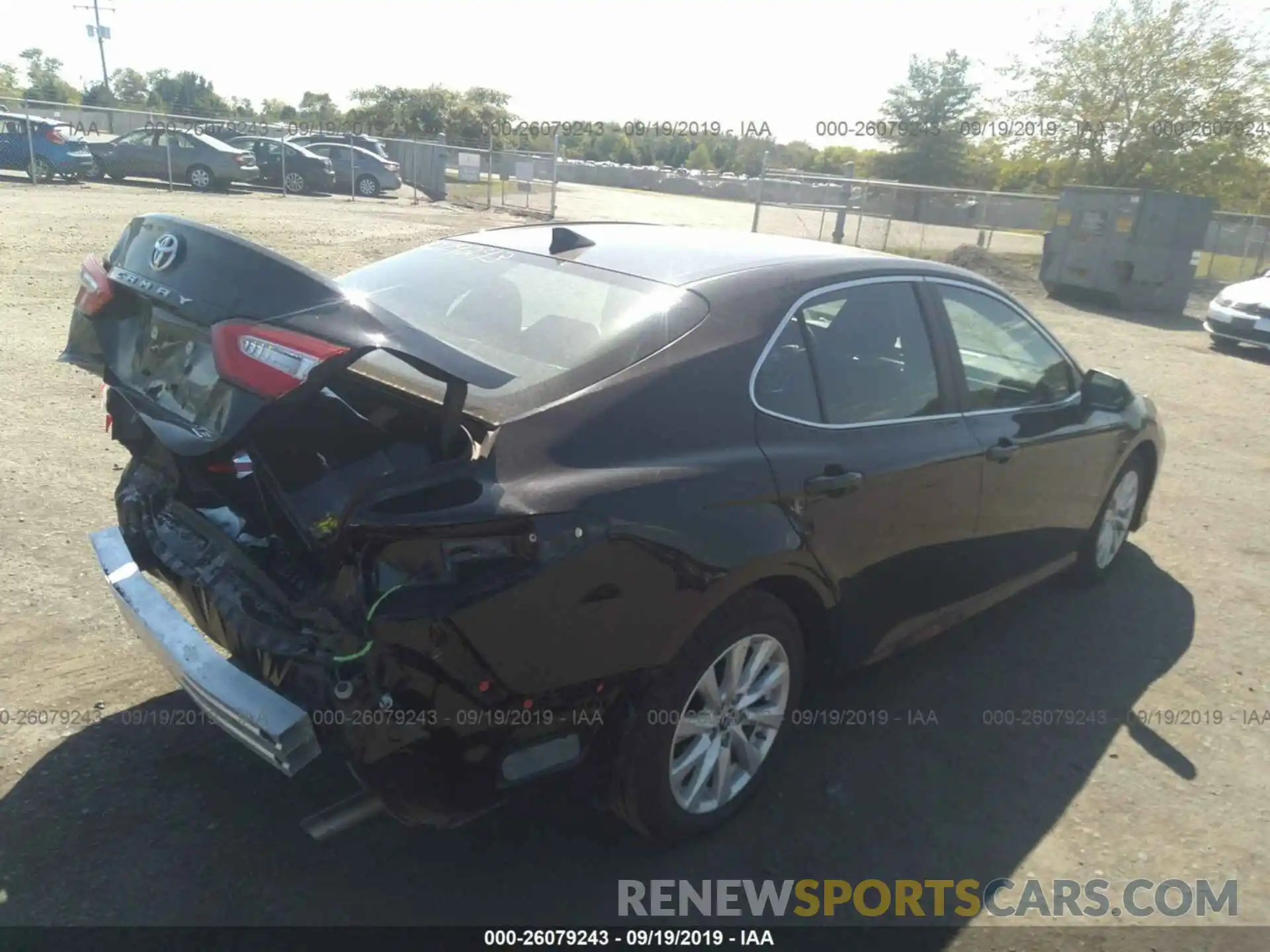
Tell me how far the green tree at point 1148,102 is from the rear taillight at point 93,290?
95.5 feet

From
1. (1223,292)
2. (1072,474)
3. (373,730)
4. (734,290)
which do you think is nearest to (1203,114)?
(1223,292)

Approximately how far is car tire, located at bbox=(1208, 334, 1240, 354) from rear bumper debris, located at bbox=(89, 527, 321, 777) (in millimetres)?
15053

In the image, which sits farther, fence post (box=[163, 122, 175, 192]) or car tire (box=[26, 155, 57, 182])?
fence post (box=[163, 122, 175, 192])

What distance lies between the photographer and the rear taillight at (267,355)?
236 cm

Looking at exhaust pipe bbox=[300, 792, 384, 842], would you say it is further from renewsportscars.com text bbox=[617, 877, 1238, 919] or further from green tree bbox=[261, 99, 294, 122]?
green tree bbox=[261, 99, 294, 122]

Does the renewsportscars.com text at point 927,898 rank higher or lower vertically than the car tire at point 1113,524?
lower

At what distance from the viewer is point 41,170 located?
22.5 meters

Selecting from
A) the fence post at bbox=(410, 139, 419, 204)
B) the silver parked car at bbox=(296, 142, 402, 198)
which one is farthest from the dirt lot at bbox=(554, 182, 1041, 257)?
the fence post at bbox=(410, 139, 419, 204)

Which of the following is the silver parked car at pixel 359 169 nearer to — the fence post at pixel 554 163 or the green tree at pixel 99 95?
the fence post at pixel 554 163

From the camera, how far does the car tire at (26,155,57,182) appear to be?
2223 centimetres

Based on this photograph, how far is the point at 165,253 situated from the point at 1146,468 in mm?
4959

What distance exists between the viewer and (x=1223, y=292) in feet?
47.5

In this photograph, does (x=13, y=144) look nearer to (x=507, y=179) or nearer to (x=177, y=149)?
(x=177, y=149)

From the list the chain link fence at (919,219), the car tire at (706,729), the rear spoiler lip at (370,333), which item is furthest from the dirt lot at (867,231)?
the rear spoiler lip at (370,333)
